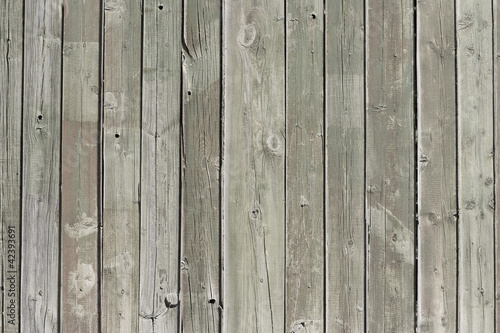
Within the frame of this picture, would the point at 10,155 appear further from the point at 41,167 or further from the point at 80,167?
the point at 80,167

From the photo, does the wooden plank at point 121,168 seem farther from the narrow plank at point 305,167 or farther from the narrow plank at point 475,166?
the narrow plank at point 475,166

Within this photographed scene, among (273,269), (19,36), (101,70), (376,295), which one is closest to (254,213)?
(273,269)

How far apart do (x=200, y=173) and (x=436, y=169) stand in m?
1.05

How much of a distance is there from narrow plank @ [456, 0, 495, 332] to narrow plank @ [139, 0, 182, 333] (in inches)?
49.7

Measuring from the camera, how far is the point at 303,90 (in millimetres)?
2227

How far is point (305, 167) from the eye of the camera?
7.29 ft

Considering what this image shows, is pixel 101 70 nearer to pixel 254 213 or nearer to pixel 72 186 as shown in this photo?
pixel 72 186

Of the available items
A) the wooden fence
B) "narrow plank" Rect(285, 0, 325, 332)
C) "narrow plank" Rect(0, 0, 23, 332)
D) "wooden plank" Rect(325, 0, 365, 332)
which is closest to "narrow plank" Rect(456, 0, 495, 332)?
the wooden fence

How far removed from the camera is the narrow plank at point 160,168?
220 cm

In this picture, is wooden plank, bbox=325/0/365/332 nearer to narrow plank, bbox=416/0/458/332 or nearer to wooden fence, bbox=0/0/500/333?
wooden fence, bbox=0/0/500/333

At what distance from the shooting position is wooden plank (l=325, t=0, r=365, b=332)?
7.25ft

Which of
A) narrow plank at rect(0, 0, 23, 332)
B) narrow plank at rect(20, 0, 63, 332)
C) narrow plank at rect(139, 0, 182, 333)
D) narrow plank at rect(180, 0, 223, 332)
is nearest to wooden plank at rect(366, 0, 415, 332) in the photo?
narrow plank at rect(180, 0, 223, 332)

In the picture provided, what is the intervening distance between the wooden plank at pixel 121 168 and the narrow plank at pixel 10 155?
38 cm

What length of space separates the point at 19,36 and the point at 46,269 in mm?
1036
